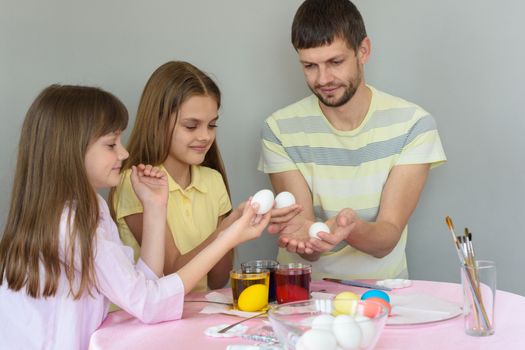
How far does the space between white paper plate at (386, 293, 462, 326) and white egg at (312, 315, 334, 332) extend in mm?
286

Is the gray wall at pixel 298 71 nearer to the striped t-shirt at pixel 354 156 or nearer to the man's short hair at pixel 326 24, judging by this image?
the striped t-shirt at pixel 354 156

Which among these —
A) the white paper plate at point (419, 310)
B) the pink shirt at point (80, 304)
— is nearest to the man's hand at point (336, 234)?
the white paper plate at point (419, 310)

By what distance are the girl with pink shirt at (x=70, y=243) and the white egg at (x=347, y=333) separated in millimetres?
506

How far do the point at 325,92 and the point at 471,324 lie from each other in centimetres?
106

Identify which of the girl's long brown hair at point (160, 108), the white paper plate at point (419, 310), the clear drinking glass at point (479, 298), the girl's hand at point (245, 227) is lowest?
the white paper plate at point (419, 310)

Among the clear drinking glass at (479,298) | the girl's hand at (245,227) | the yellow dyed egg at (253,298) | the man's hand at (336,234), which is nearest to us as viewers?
the clear drinking glass at (479,298)

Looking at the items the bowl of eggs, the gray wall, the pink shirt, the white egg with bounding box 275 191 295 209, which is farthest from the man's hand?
the gray wall

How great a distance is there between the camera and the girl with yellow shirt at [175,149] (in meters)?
2.01

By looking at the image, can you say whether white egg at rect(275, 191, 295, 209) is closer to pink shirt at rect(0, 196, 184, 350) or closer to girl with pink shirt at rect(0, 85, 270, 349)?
girl with pink shirt at rect(0, 85, 270, 349)

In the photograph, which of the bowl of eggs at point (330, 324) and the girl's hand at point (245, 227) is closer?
the bowl of eggs at point (330, 324)

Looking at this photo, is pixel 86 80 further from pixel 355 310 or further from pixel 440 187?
pixel 355 310

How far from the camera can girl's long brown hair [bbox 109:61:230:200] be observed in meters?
2.02

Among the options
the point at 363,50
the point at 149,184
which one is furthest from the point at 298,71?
the point at 149,184

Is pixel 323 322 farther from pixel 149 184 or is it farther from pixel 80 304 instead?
pixel 149 184
